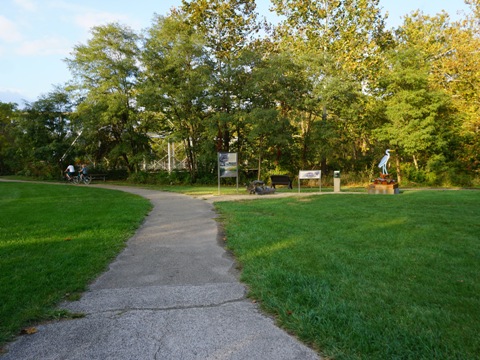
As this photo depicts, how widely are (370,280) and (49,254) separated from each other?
4.82 metres

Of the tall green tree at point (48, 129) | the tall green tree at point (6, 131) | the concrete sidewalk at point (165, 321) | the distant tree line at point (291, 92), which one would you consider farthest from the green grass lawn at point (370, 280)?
the tall green tree at point (6, 131)

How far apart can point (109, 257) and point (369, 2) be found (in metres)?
26.4

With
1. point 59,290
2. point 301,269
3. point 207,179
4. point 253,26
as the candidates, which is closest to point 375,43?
point 253,26

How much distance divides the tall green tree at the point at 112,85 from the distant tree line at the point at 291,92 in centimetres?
9

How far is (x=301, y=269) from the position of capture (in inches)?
176

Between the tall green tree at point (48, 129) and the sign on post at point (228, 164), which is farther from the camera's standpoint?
the tall green tree at point (48, 129)

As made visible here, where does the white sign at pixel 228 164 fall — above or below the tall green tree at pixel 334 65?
below

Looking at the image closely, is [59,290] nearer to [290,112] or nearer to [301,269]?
[301,269]

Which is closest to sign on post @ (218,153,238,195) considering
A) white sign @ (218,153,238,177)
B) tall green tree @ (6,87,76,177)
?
white sign @ (218,153,238,177)

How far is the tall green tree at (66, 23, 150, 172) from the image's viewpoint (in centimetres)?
2555

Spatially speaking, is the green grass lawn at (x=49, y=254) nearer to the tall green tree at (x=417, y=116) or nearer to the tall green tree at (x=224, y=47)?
the tall green tree at (x=224, y=47)

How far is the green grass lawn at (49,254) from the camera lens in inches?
138

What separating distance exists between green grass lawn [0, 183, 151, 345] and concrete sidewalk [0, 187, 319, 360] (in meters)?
0.26

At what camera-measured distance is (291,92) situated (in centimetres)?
2114
